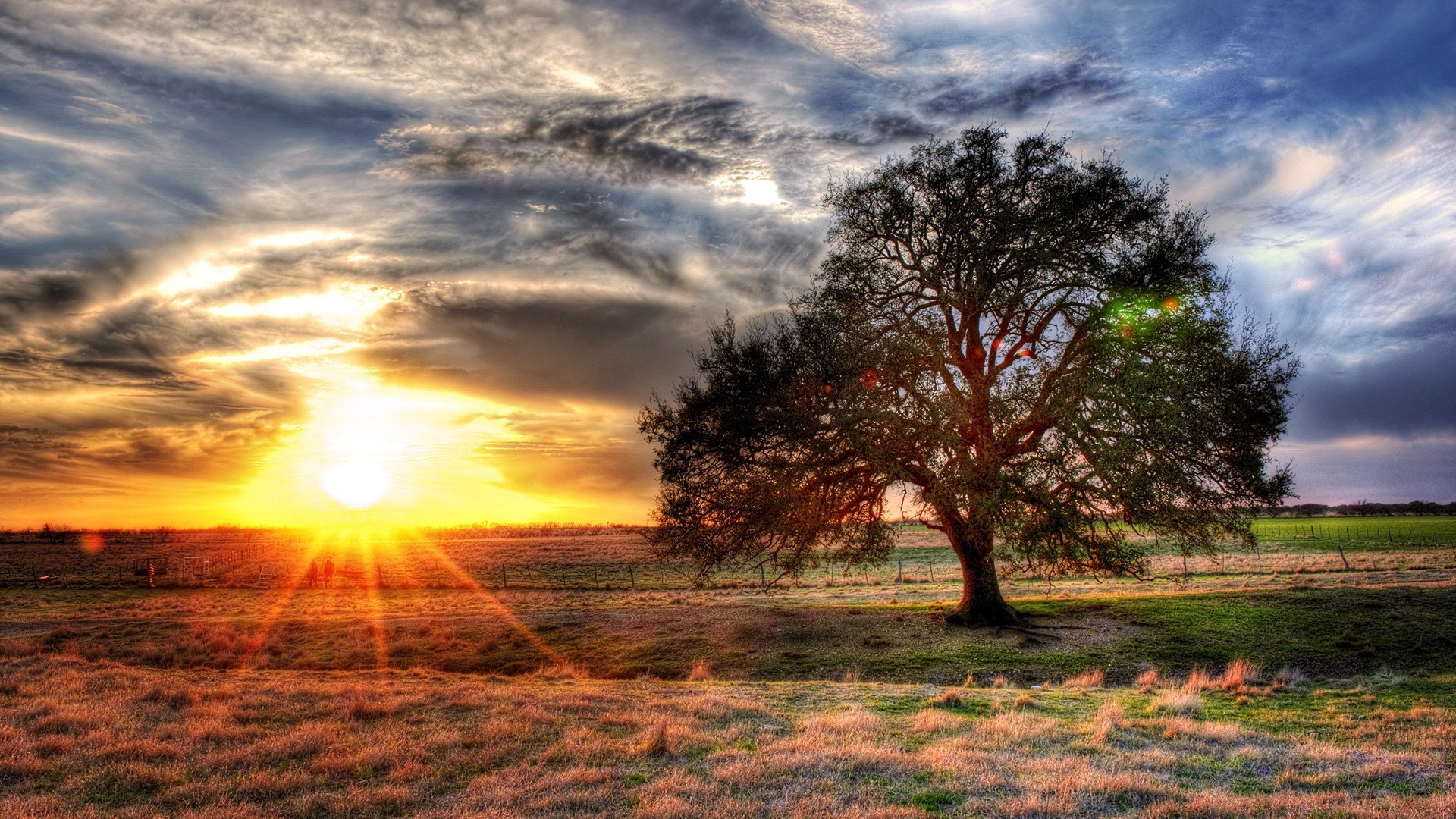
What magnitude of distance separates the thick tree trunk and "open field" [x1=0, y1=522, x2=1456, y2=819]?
34.2 inches

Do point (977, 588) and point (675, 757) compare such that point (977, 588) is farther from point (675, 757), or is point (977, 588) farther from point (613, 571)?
point (613, 571)

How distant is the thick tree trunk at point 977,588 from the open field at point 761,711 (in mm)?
870

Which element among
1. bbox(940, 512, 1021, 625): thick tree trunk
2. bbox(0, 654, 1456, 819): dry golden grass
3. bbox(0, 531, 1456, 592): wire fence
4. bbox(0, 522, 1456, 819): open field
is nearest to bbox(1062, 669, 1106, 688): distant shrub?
bbox(0, 522, 1456, 819): open field

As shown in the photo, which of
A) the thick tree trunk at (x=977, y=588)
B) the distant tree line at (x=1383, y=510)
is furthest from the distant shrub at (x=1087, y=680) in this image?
the distant tree line at (x=1383, y=510)

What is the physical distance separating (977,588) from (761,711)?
12.5 m

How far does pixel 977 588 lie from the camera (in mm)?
24516

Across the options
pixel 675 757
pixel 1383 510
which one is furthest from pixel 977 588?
pixel 1383 510

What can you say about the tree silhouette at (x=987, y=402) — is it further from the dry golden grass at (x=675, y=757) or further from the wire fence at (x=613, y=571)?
→ the wire fence at (x=613, y=571)

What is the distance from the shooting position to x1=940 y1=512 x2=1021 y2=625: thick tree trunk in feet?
78.4

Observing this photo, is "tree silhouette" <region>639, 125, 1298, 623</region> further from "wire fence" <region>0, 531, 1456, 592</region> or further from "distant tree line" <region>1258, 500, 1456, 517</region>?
"distant tree line" <region>1258, 500, 1456, 517</region>

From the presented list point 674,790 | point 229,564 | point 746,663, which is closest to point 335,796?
point 674,790

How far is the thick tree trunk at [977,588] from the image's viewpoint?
23.9m

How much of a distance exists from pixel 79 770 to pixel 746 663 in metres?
14.6

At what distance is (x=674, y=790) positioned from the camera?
943 cm
